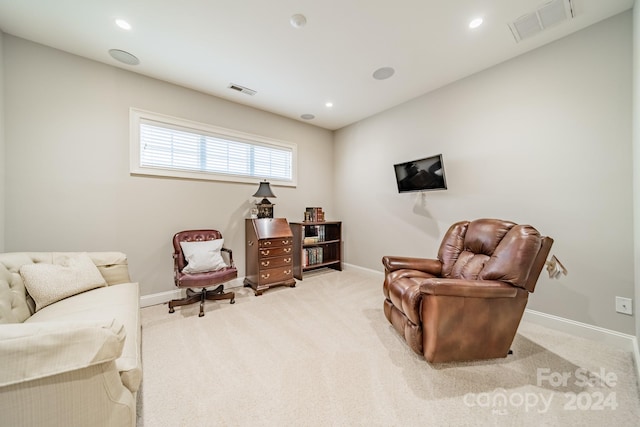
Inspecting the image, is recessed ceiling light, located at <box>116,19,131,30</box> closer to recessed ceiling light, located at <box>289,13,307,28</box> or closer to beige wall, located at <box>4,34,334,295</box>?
beige wall, located at <box>4,34,334,295</box>

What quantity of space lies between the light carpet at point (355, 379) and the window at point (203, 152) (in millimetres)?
1858

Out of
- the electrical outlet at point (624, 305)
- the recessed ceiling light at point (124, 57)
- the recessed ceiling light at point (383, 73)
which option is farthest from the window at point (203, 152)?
the electrical outlet at point (624, 305)

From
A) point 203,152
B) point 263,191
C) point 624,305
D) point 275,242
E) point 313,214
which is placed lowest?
point 624,305

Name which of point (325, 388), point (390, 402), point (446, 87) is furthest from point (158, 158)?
point (446, 87)

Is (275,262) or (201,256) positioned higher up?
(201,256)

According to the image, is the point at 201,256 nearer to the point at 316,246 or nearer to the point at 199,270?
the point at 199,270

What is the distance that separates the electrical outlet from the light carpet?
0.33m

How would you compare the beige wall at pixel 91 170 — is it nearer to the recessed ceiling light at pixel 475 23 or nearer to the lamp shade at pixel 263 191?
the lamp shade at pixel 263 191

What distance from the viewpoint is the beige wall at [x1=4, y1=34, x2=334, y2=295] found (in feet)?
7.41

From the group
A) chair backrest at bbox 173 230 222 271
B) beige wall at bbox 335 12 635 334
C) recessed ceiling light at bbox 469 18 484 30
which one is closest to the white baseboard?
beige wall at bbox 335 12 635 334

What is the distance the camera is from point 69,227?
2453 mm

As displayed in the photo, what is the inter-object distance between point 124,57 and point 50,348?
294 centimetres

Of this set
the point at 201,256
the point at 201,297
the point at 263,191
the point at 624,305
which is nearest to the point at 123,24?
the point at 263,191

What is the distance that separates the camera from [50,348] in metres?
0.86
